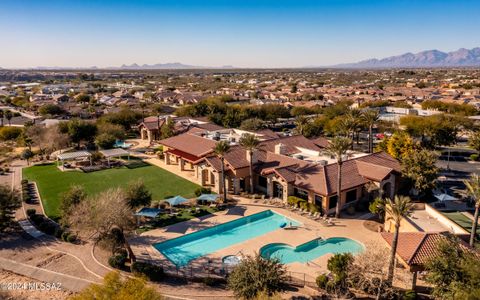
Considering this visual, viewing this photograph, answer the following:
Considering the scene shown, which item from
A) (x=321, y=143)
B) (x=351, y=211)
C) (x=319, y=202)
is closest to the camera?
(x=351, y=211)

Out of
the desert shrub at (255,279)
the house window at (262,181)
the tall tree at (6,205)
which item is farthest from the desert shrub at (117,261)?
the house window at (262,181)

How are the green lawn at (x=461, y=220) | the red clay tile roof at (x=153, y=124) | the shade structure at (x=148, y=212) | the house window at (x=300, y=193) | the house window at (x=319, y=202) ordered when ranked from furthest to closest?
the red clay tile roof at (x=153, y=124) < the house window at (x=300, y=193) < the house window at (x=319, y=202) < the shade structure at (x=148, y=212) < the green lawn at (x=461, y=220)

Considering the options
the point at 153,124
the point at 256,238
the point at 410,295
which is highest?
the point at 153,124

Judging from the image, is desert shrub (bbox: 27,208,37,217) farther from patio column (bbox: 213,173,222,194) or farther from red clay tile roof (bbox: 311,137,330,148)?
red clay tile roof (bbox: 311,137,330,148)

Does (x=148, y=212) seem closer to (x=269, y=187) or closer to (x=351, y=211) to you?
(x=269, y=187)

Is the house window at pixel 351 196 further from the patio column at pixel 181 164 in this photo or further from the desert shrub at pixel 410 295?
the patio column at pixel 181 164

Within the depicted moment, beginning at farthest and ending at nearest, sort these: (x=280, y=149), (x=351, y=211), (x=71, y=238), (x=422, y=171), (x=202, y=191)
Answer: (x=280, y=149), (x=202, y=191), (x=422, y=171), (x=351, y=211), (x=71, y=238)

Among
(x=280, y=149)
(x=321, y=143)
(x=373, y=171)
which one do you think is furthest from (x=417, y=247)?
(x=321, y=143)

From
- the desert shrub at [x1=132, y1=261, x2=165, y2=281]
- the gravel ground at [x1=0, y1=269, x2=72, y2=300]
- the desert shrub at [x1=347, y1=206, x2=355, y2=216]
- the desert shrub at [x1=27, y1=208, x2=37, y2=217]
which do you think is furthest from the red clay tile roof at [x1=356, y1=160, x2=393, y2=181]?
the desert shrub at [x1=27, y1=208, x2=37, y2=217]
